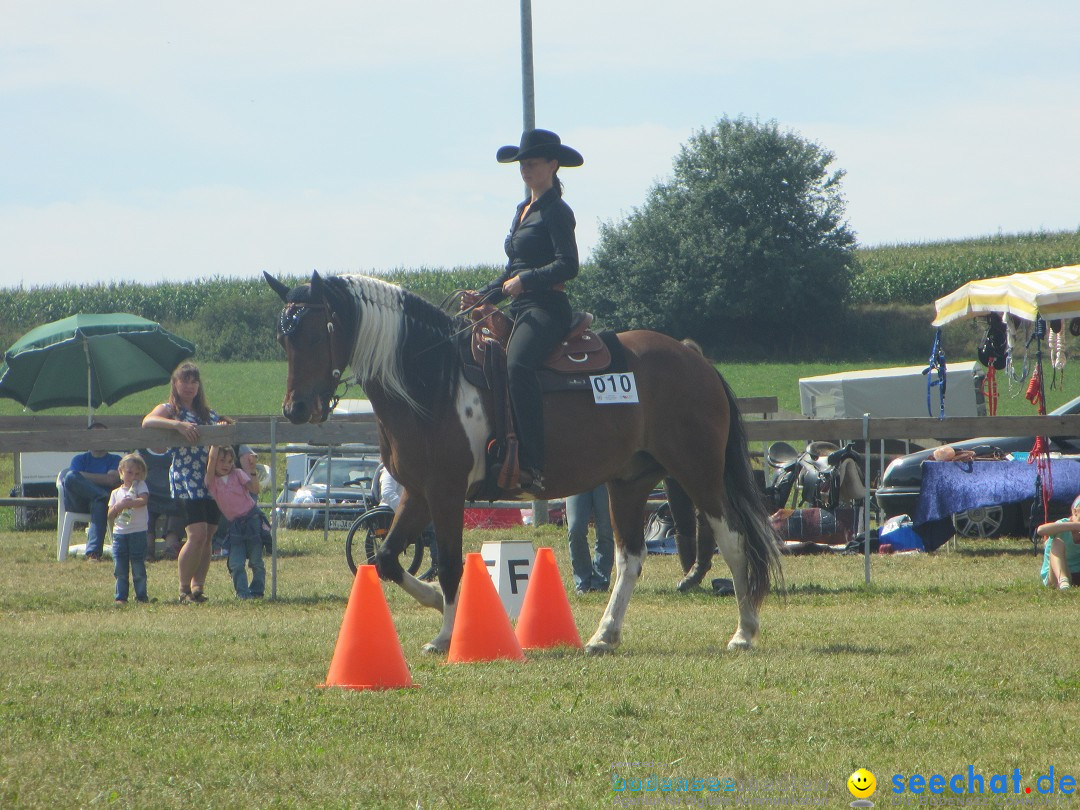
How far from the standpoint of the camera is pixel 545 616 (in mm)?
7203

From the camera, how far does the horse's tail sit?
24.1 feet

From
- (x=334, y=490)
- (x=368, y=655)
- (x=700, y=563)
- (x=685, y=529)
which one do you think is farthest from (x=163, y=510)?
(x=368, y=655)

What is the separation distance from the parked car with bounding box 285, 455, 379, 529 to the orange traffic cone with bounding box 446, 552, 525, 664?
10.7m

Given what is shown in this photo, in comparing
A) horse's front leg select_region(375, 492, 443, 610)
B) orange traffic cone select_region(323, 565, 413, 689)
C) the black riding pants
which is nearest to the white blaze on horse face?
the black riding pants

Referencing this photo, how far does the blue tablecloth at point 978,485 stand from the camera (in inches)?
518

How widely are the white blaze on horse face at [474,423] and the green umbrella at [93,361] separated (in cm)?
1124

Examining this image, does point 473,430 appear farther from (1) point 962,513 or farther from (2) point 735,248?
(2) point 735,248

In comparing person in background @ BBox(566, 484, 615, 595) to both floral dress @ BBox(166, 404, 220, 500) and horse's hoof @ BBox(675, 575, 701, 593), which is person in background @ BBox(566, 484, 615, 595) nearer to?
horse's hoof @ BBox(675, 575, 701, 593)

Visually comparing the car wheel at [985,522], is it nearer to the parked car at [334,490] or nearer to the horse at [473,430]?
the horse at [473,430]

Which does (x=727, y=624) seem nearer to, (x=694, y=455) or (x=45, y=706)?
(x=694, y=455)

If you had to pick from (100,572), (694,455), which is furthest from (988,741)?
(100,572)

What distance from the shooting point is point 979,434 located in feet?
37.8

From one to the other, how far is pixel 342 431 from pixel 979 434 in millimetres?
6094

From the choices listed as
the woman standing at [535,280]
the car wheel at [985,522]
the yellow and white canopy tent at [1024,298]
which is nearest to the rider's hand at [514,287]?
the woman standing at [535,280]
